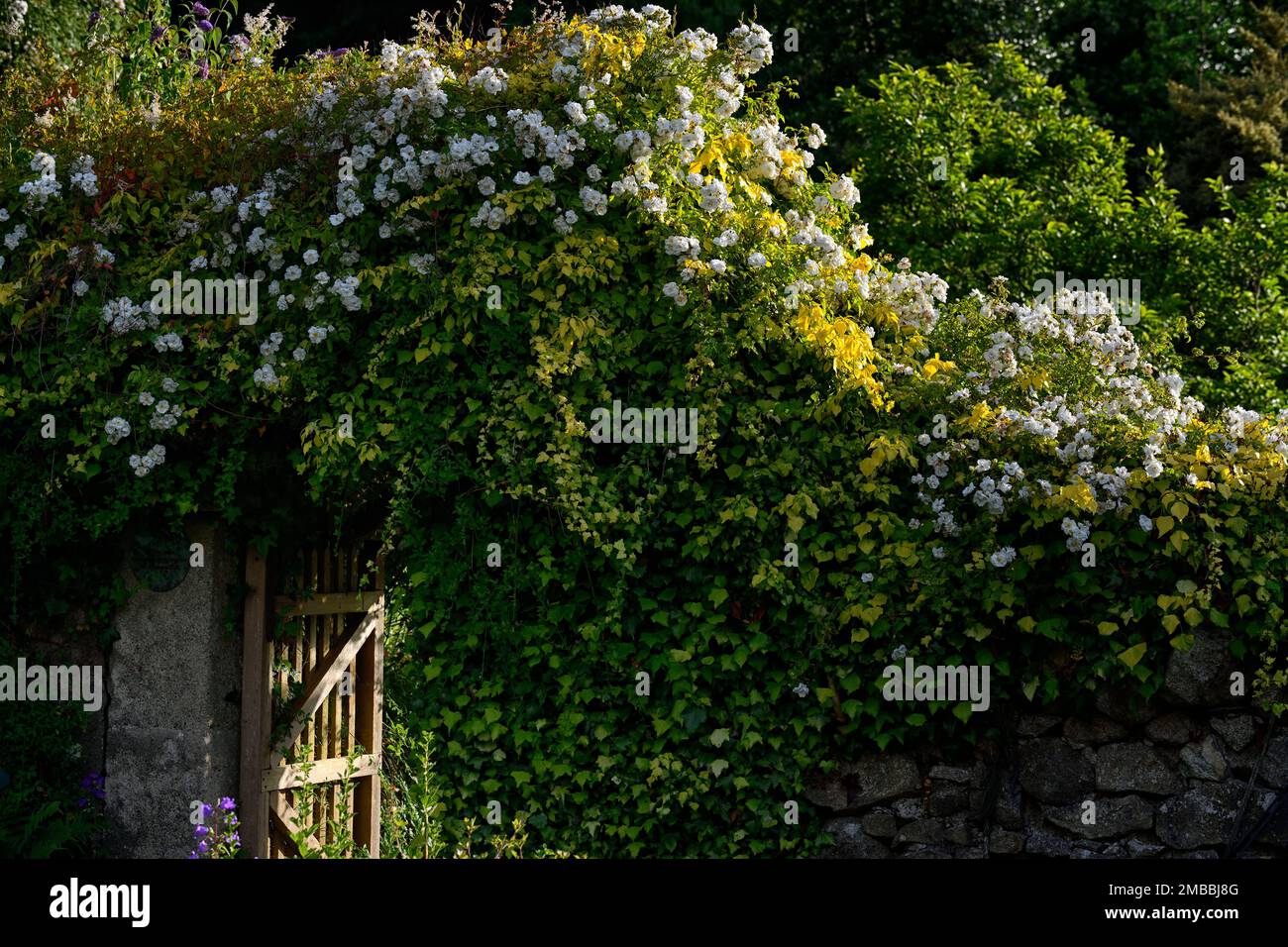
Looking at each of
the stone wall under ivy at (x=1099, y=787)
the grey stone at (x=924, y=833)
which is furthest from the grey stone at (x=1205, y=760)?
the grey stone at (x=924, y=833)

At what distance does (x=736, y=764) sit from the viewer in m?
5.52

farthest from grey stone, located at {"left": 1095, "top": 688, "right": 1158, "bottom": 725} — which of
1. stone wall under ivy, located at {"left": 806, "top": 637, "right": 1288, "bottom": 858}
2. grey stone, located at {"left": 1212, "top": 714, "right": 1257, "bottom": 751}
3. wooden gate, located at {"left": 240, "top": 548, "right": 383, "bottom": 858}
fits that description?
wooden gate, located at {"left": 240, "top": 548, "right": 383, "bottom": 858}

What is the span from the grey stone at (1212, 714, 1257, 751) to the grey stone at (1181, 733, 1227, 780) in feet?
0.15

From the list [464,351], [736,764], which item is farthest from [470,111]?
[736,764]

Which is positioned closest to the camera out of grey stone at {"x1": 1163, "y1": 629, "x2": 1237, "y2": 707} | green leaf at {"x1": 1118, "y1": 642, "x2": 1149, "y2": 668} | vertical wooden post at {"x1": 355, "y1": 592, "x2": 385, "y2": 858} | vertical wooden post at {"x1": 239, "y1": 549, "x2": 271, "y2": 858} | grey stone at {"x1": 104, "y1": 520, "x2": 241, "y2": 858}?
green leaf at {"x1": 1118, "y1": 642, "x2": 1149, "y2": 668}

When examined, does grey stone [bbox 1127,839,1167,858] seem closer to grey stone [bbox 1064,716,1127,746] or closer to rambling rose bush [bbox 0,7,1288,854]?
grey stone [bbox 1064,716,1127,746]

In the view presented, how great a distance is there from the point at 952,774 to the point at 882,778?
294 mm

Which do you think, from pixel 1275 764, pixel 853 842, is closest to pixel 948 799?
pixel 853 842

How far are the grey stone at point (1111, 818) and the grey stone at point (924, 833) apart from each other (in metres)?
0.47

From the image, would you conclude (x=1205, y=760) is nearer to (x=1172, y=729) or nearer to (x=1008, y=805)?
(x=1172, y=729)

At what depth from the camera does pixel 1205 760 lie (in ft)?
18.2

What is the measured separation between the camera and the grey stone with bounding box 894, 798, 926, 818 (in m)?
5.62

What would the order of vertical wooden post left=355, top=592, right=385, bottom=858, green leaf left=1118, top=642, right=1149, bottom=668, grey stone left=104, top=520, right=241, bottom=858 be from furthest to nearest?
vertical wooden post left=355, top=592, right=385, bottom=858 < grey stone left=104, top=520, right=241, bottom=858 < green leaf left=1118, top=642, right=1149, bottom=668

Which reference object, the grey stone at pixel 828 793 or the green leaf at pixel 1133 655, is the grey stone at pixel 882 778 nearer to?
the grey stone at pixel 828 793
